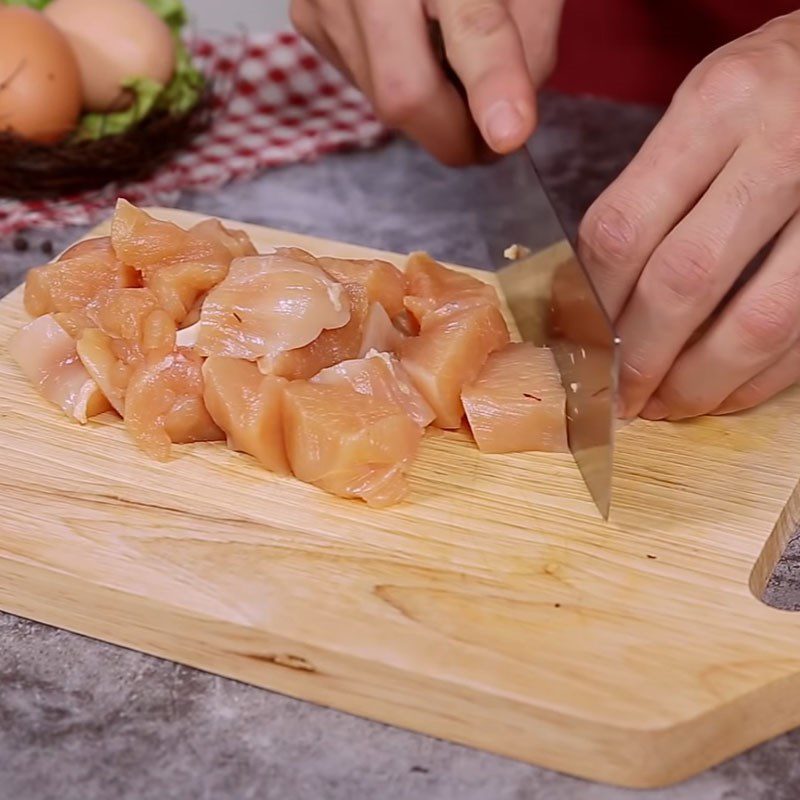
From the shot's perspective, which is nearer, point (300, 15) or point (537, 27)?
point (537, 27)

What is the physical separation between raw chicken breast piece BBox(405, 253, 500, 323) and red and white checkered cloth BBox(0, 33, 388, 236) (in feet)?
3.31

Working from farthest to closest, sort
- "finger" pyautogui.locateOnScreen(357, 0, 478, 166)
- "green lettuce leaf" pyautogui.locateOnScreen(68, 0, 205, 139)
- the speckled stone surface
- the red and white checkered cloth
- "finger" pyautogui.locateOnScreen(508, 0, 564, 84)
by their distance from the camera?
1. "green lettuce leaf" pyautogui.locateOnScreen(68, 0, 205, 139)
2. the red and white checkered cloth
3. "finger" pyautogui.locateOnScreen(508, 0, 564, 84)
4. "finger" pyautogui.locateOnScreen(357, 0, 478, 166)
5. the speckled stone surface

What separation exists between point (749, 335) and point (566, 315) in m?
0.31

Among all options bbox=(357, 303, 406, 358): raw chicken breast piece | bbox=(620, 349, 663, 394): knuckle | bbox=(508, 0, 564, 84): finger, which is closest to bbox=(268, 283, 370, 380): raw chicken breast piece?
bbox=(357, 303, 406, 358): raw chicken breast piece

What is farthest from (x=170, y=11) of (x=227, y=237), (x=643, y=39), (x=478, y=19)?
(x=478, y=19)

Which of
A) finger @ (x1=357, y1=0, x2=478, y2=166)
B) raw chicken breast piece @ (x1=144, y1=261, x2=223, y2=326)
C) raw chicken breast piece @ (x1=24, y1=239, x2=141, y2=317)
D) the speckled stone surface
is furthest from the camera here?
finger @ (x1=357, y1=0, x2=478, y2=166)

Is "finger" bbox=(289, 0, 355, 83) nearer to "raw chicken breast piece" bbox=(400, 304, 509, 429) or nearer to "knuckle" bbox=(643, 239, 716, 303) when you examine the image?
"raw chicken breast piece" bbox=(400, 304, 509, 429)

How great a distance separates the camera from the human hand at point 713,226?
1.79 meters

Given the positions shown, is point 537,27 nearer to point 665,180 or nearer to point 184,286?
point 665,180

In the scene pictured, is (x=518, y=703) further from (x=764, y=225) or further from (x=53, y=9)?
(x=53, y=9)

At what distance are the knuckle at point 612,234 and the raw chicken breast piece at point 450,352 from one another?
0.23 meters

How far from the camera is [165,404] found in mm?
1928

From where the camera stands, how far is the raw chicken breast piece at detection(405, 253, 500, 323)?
2.10m

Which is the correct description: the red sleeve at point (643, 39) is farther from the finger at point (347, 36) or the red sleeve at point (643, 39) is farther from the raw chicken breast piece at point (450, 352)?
the raw chicken breast piece at point (450, 352)
